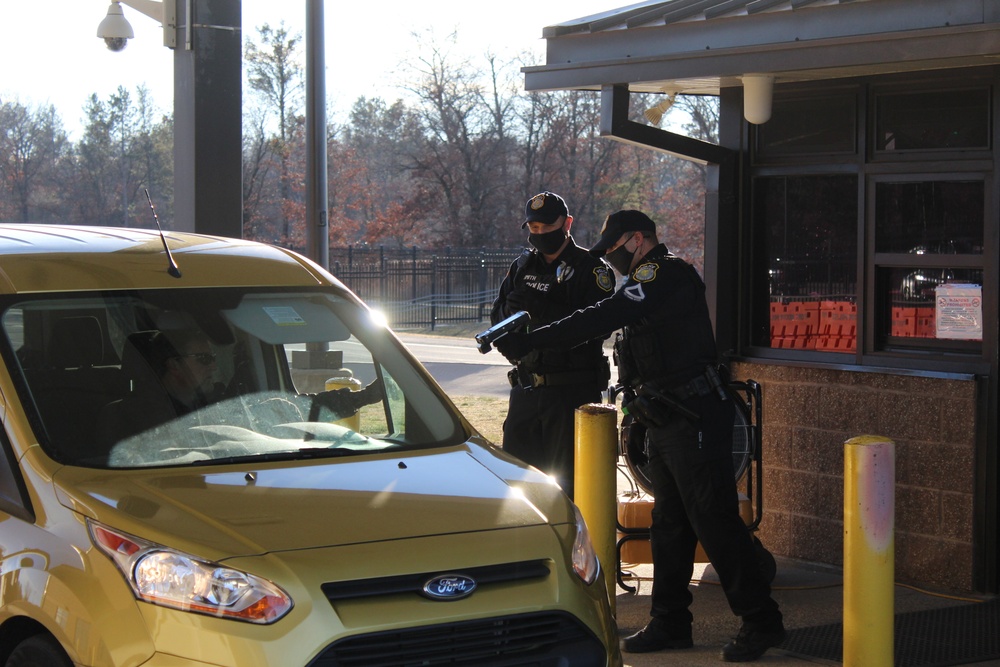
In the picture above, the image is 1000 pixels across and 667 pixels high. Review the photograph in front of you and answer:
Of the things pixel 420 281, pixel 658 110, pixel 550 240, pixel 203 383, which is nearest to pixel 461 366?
pixel 658 110

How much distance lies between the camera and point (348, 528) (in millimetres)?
3398

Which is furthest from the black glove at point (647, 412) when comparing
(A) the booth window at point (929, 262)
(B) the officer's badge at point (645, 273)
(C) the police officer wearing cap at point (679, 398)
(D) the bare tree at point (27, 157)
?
(D) the bare tree at point (27, 157)

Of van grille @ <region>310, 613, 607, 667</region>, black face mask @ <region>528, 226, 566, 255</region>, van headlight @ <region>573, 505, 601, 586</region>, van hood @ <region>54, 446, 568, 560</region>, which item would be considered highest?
black face mask @ <region>528, 226, 566, 255</region>

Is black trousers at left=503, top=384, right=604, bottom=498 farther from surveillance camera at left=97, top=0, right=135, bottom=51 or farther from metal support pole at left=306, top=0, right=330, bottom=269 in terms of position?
surveillance camera at left=97, top=0, right=135, bottom=51

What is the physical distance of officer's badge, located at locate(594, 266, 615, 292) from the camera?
20.5 feet

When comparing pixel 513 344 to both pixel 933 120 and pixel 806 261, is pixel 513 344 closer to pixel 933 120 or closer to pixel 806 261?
pixel 806 261

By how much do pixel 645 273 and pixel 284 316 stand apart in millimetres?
1608

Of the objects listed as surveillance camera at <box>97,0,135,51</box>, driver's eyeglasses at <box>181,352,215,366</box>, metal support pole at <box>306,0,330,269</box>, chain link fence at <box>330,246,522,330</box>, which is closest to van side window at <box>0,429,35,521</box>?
driver's eyeglasses at <box>181,352,215,366</box>

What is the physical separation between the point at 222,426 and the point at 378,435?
1.83 ft

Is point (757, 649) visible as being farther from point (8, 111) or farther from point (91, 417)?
point (8, 111)

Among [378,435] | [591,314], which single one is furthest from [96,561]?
[591,314]

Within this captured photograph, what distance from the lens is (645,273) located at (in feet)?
17.4

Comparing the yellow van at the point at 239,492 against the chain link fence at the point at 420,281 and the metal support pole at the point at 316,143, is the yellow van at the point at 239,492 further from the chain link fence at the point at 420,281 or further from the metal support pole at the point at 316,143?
the chain link fence at the point at 420,281

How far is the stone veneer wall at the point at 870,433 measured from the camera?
6402mm
